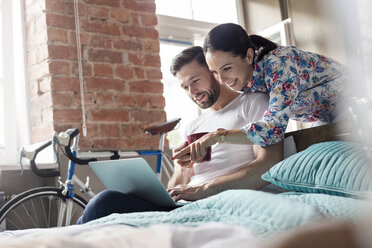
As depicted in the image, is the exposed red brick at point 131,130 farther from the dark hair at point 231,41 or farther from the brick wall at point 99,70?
the dark hair at point 231,41

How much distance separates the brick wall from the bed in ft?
4.93

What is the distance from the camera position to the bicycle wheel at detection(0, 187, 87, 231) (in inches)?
90.4

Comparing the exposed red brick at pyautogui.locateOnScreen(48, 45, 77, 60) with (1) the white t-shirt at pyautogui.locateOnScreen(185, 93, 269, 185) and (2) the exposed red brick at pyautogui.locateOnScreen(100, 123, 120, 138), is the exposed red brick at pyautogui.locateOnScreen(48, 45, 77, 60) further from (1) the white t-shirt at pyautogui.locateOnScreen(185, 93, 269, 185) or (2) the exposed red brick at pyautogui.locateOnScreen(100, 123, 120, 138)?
(1) the white t-shirt at pyautogui.locateOnScreen(185, 93, 269, 185)

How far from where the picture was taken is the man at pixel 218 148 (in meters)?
1.44

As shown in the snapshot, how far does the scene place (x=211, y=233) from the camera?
0.26 m

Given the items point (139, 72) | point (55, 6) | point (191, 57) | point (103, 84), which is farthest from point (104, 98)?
point (191, 57)

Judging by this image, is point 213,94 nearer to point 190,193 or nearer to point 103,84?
point 190,193

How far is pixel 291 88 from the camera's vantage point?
1.36 meters

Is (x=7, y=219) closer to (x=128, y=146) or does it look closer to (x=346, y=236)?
(x=128, y=146)

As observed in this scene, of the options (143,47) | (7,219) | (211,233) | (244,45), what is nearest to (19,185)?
(7,219)

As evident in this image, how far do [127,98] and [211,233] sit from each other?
8.46ft

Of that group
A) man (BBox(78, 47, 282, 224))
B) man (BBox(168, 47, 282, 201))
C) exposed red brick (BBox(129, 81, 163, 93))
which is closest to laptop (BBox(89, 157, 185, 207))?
man (BBox(78, 47, 282, 224))

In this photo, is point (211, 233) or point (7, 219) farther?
point (7, 219)

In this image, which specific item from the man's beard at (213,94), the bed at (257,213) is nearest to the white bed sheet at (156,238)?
the bed at (257,213)
